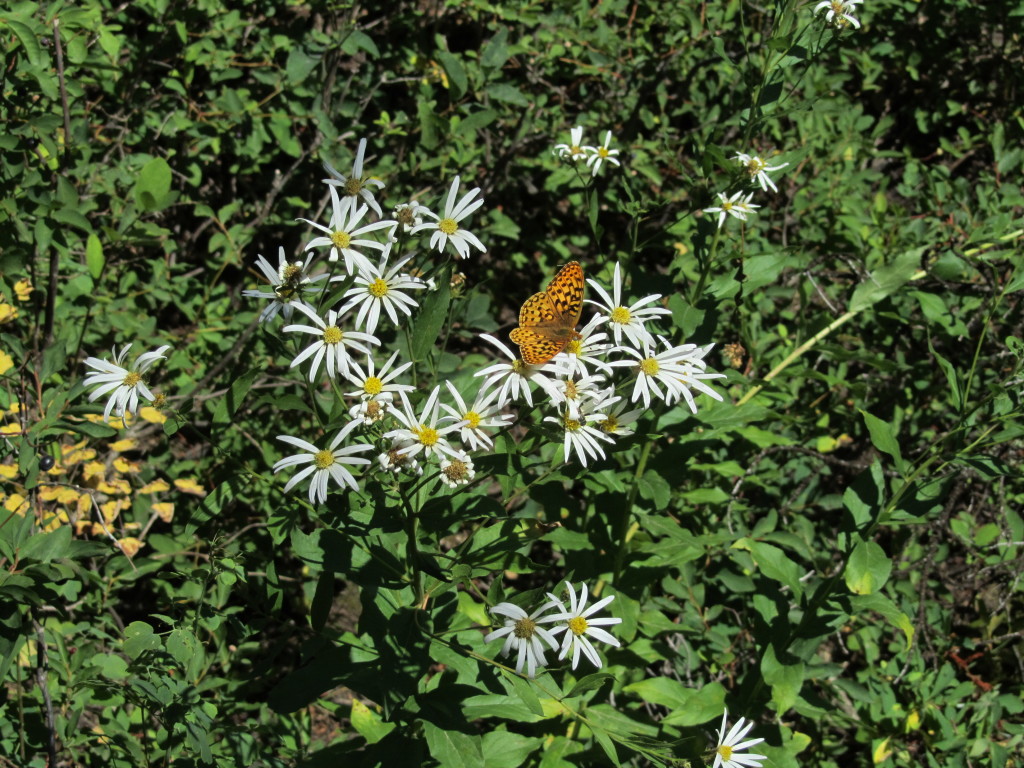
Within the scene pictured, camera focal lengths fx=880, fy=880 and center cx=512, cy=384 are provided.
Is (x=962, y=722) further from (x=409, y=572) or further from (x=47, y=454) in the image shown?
(x=47, y=454)

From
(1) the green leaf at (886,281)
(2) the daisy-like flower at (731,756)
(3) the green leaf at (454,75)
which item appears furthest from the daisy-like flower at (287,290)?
(1) the green leaf at (886,281)

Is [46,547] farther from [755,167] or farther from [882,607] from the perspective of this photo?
[882,607]

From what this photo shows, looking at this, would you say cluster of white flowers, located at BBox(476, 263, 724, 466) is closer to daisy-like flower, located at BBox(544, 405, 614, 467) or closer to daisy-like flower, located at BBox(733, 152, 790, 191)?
daisy-like flower, located at BBox(544, 405, 614, 467)

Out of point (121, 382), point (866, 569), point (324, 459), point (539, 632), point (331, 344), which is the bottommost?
point (866, 569)

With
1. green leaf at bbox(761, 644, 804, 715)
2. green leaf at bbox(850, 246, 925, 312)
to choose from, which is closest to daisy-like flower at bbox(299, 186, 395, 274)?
green leaf at bbox(761, 644, 804, 715)

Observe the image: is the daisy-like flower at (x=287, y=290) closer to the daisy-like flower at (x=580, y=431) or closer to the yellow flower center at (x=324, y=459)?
the yellow flower center at (x=324, y=459)

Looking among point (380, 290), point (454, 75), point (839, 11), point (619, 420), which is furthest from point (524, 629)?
point (454, 75)

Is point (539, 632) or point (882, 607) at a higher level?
point (539, 632)

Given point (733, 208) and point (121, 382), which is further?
point (733, 208)
